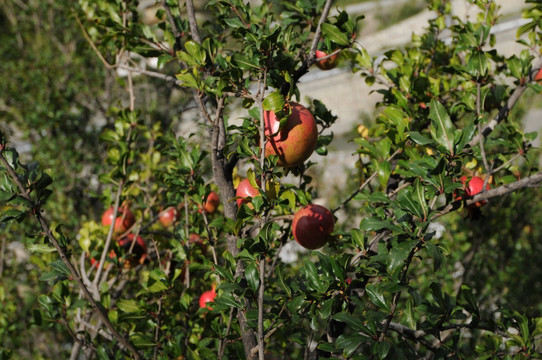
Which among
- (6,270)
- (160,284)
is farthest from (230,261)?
(6,270)

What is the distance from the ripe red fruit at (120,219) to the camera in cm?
187

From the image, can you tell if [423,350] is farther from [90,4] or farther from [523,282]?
[90,4]

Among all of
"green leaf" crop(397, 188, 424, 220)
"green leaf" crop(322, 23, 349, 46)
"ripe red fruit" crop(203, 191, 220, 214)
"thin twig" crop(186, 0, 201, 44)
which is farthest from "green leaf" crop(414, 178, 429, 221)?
"ripe red fruit" crop(203, 191, 220, 214)

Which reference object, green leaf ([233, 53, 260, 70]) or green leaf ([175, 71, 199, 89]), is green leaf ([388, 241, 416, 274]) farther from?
green leaf ([175, 71, 199, 89])

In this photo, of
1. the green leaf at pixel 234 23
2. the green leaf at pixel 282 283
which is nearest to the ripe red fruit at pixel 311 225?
the green leaf at pixel 282 283

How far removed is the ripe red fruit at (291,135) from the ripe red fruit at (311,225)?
0.17 m

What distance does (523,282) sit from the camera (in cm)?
306

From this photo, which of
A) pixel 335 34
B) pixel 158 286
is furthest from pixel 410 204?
pixel 158 286

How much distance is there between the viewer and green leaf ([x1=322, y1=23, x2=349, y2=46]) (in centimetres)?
116

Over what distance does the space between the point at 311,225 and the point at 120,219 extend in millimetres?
991

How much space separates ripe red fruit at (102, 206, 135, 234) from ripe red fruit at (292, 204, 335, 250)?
0.84 meters

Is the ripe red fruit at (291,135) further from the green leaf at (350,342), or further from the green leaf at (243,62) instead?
the green leaf at (350,342)

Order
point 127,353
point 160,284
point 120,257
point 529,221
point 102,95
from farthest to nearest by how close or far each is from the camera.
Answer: point 102,95
point 529,221
point 120,257
point 127,353
point 160,284

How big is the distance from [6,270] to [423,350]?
8.70 ft
